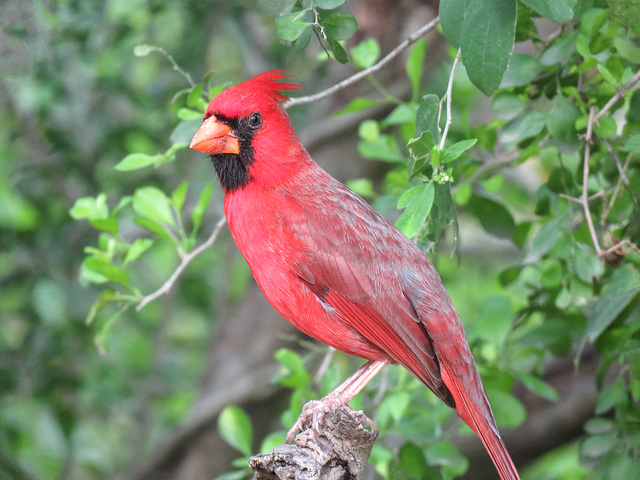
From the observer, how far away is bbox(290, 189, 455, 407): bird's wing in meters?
1.99

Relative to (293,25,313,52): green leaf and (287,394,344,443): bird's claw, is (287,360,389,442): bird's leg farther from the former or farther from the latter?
(293,25,313,52): green leaf

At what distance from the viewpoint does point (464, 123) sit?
8.57 ft

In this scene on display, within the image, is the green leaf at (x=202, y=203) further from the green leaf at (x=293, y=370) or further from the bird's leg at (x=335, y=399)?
the bird's leg at (x=335, y=399)

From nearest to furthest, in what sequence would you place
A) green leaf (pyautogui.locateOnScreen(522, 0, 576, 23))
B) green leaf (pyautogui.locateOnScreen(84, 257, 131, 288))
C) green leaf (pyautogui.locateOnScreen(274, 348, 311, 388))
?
green leaf (pyautogui.locateOnScreen(522, 0, 576, 23)), green leaf (pyautogui.locateOnScreen(84, 257, 131, 288)), green leaf (pyautogui.locateOnScreen(274, 348, 311, 388))

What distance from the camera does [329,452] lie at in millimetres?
1821

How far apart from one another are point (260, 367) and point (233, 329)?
0.29 meters

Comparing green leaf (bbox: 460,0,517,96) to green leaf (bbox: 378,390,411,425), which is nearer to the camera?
green leaf (bbox: 460,0,517,96)

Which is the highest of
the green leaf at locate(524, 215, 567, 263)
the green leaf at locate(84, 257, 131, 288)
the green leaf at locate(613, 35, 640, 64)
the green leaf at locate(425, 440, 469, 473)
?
the green leaf at locate(613, 35, 640, 64)

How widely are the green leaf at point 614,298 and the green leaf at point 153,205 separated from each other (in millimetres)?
1298

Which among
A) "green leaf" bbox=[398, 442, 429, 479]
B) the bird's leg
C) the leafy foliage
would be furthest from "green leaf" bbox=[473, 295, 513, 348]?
the bird's leg

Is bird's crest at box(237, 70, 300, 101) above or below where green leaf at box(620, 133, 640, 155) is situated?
above

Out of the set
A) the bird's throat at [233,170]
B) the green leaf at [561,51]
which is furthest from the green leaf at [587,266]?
the bird's throat at [233,170]

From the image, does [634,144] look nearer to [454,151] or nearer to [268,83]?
[454,151]

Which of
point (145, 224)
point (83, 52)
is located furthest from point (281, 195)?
point (83, 52)
